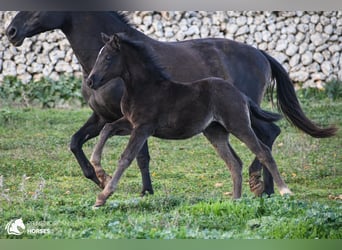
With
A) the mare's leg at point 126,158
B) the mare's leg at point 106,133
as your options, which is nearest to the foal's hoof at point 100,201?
the mare's leg at point 126,158

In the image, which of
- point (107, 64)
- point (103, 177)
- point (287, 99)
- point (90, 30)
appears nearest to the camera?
point (107, 64)

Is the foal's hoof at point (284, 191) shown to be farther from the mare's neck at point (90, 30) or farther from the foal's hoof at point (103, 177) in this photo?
the mare's neck at point (90, 30)

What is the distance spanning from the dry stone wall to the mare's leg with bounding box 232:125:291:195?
1.75 m

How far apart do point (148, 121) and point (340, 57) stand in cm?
253

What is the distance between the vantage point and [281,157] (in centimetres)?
917

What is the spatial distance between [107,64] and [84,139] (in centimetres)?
101

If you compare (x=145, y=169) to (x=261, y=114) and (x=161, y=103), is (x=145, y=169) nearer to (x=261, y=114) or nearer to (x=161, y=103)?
(x=161, y=103)

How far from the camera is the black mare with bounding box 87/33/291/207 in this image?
755cm

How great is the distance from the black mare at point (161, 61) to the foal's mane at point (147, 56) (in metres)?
0.23

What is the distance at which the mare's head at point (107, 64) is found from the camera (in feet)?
24.6

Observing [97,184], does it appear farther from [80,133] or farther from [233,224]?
[233,224]

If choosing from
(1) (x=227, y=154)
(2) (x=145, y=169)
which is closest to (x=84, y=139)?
(2) (x=145, y=169)

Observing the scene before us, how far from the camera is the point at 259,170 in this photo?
832cm
